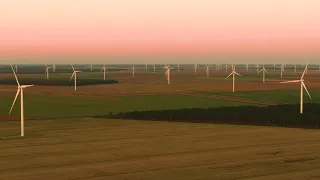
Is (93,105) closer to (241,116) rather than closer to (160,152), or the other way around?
(241,116)

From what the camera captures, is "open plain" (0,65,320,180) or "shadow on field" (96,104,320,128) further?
"shadow on field" (96,104,320,128)

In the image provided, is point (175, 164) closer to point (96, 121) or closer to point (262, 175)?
point (262, 175)

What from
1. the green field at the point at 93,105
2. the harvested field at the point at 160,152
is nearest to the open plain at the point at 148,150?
the harvested field at the point at 160,152

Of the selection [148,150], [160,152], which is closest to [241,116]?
[148,150]

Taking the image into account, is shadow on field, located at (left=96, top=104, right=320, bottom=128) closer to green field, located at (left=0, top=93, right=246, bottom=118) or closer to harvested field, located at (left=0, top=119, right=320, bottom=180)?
harvested field, located at (left=0, top=119, right=320, bottom=180)

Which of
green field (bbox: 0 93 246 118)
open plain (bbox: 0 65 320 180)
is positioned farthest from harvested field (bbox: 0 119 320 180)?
green field (bbox: 0 93 246 118)

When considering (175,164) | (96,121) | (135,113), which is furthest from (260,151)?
(135,113)

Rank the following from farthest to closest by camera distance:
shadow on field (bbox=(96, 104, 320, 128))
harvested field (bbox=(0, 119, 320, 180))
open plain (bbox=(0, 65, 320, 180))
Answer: shadow on field (bbox=(96, 104, 320, 128))
open plain (bbox=(0, 65, 320, 180))
harvested field (bbox=(0, 119, 320, 180))

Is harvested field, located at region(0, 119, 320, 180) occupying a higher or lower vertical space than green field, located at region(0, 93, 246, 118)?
lower

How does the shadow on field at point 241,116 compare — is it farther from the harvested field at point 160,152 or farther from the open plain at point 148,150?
the harvested field at point 160,152
